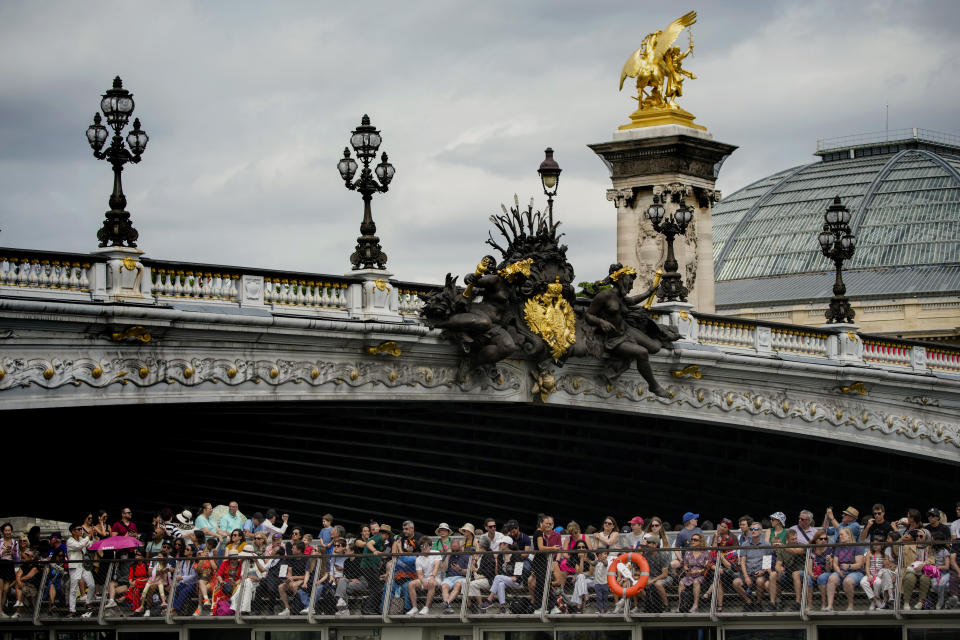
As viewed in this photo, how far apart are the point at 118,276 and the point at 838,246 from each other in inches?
807

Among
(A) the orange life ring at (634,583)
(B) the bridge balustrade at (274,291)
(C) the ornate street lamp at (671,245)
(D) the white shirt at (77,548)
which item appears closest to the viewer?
(A) the orange life ring at (634,583)

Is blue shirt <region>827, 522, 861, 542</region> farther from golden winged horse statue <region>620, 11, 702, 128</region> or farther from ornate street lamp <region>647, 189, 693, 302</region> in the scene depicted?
golden winged horse statue <region>620, 11, 702, 128</region>

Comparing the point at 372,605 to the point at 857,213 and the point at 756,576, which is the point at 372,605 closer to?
the point at 756,576

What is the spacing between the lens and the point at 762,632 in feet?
94.2

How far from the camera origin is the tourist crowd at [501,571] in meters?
27.9

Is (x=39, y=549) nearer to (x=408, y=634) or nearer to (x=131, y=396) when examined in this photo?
(x=131, y=396)

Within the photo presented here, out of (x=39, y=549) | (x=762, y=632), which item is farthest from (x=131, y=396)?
(x=762, y=632)

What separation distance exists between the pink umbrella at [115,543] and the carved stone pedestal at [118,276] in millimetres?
4611

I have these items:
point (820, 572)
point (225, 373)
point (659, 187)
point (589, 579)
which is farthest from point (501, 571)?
point (659, 187)

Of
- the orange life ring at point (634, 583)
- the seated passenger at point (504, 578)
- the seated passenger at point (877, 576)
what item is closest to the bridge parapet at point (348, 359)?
the seated passenger at point (504, 578)

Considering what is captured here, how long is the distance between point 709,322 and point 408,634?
18.8 metres

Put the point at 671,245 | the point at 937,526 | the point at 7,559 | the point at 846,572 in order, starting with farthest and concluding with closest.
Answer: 1. the point at 671,245
2. the point at 7,559
3. the point at 937,526
4. the point at 846,572

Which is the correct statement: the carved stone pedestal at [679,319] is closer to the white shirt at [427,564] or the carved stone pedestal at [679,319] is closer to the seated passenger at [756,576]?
the seated passenger at [756,576]

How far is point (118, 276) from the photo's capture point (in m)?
33.8
